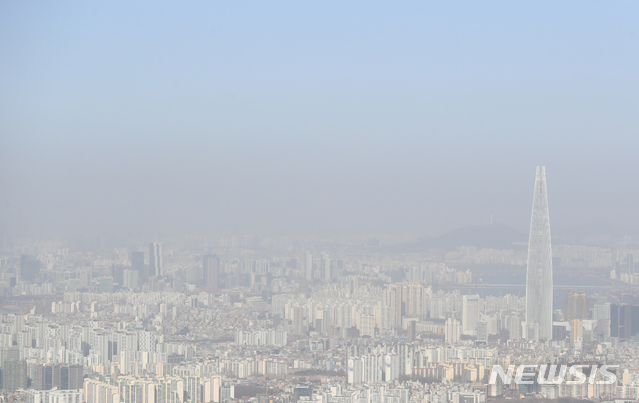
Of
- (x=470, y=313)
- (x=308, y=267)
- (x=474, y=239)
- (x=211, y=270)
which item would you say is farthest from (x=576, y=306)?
(x=211, y=270)

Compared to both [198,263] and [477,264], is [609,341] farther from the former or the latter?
[198,263]

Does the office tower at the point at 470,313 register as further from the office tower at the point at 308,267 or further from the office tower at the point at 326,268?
the office tower at the point at 308,267

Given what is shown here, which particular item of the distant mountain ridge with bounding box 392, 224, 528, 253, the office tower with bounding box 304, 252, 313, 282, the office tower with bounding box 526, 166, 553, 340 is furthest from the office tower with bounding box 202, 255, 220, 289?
the office tower with bounding box 526, 166, 553, 340

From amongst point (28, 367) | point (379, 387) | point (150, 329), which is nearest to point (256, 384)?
point (379, 387)

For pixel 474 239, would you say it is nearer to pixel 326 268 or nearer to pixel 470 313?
pixel 470 313

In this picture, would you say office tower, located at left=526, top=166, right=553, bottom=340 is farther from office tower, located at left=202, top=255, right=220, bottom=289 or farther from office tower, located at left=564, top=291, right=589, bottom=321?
office tower, located at left=202, top=255, right=220, bottom=289

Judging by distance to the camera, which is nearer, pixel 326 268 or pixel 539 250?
pixel 326 268

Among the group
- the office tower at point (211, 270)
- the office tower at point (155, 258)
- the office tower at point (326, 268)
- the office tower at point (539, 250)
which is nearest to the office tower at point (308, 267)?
the office tower at point (326, 268)
